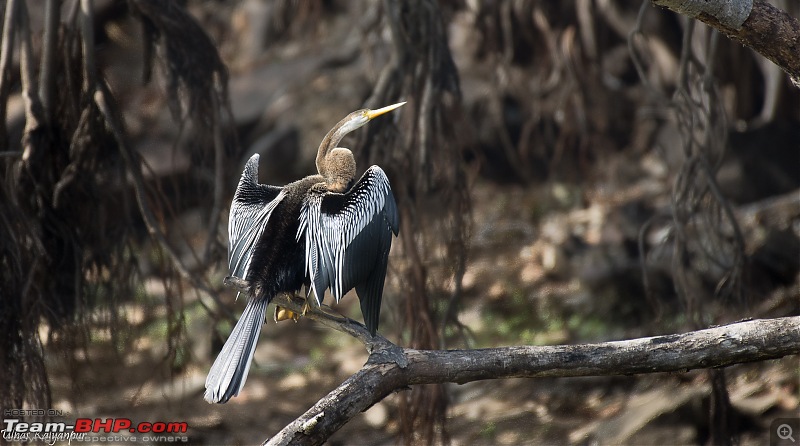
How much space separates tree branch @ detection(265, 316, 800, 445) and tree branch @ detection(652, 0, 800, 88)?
90 cm

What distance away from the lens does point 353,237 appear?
3.30 metres

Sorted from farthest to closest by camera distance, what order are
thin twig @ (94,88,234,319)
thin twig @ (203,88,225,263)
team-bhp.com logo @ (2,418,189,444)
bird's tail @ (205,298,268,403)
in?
team-bhp.com logo @ (2,418,189,444) < thin twig @ (203,88,225,263) < thin twig @ (94,88,234,319) < bird's tail @ (205,298,268,403)

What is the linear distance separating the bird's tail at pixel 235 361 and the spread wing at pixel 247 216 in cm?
22

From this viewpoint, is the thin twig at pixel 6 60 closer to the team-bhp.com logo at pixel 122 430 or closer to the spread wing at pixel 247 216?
the spread wing at pixel 247 216

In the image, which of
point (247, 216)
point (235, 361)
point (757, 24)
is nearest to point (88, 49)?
point (247, 216)

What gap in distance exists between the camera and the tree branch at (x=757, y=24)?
2.79m

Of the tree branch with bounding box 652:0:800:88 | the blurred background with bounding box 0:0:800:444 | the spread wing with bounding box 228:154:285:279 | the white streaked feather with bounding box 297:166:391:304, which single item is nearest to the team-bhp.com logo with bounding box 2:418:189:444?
the blurred background with bounding box 0:0:800:444

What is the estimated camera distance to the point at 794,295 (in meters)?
5.27

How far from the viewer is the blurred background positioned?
13.9 feet

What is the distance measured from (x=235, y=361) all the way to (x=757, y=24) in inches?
79.1

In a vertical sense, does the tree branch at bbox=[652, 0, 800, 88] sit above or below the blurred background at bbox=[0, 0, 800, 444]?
above

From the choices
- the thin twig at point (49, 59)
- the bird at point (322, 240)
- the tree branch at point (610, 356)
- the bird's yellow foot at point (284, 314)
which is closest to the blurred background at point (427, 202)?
the thin twig at point (49, 59)

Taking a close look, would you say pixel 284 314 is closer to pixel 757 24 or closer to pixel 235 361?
pixel 235 361

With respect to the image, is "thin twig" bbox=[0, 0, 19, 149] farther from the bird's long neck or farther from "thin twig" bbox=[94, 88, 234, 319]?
the bird's long neck
